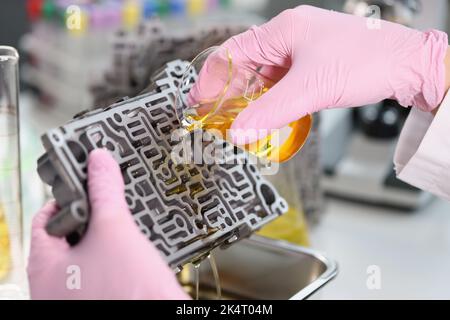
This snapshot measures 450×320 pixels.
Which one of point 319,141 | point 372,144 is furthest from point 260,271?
point 372,144

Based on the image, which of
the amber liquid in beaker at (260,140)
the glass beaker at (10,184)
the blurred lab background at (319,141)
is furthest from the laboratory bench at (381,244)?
the amber liquid in beaker at (260,140)

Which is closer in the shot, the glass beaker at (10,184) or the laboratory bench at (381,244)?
the glass beaker at (10,184)

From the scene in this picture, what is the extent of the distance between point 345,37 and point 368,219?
2.01 feet

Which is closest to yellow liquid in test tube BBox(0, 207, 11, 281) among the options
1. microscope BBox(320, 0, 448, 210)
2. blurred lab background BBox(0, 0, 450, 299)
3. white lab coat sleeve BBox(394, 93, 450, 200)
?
blurred lab background BBox(0, 0, 450, 299)

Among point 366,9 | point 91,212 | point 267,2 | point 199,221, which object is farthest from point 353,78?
point 267,2

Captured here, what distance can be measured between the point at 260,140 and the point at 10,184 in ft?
1.20

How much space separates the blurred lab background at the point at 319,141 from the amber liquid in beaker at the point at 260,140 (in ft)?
0.68

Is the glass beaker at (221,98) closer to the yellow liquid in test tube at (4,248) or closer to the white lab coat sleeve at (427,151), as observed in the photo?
the white lab coat sleeve at (427,151)

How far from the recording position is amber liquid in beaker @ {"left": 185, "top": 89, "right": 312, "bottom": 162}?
80 cm

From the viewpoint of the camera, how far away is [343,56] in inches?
32.9

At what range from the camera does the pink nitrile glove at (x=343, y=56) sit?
2.71 ft

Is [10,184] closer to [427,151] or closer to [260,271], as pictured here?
[260,271]

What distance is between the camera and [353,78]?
834mm

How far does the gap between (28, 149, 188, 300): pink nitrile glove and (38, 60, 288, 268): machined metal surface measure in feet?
0.05
